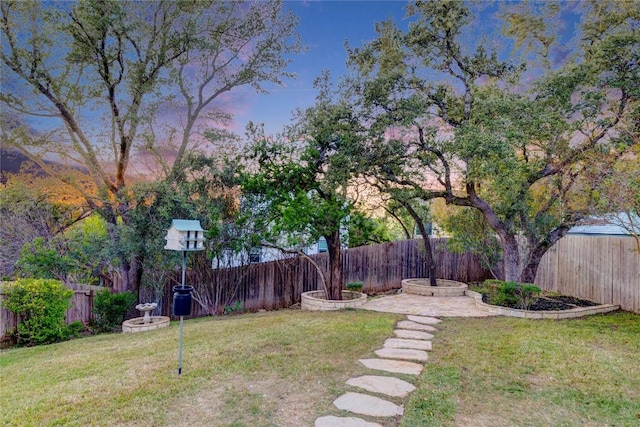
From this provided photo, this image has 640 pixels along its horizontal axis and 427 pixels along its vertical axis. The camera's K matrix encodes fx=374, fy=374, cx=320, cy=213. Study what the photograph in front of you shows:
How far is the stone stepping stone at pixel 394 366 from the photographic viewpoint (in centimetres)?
400

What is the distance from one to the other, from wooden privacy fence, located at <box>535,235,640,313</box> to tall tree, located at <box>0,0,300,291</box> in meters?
9.23

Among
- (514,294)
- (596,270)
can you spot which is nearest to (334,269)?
(514,294)

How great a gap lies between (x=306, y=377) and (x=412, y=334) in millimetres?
2372

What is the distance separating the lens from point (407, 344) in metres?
5.04

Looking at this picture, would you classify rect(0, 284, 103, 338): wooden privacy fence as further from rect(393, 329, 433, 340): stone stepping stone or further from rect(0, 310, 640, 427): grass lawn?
rect(393, 329, 433, 340): stone stepping stone

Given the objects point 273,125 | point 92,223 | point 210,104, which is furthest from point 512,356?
point 92,223

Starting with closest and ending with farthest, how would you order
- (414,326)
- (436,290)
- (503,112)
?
(414,326)
(503,112)
(436,290)

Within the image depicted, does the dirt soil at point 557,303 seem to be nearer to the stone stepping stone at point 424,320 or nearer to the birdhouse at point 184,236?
the stone stepping stone at point 424,320

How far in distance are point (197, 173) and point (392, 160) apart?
4609 millimetres

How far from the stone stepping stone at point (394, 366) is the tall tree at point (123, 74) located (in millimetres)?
6893

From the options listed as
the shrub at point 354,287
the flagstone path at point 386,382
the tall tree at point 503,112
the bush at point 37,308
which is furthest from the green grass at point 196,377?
the tall tree at point 503,112

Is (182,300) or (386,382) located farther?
(182,300)

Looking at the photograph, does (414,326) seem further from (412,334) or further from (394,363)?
(394,363)

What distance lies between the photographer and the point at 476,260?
1246cm
